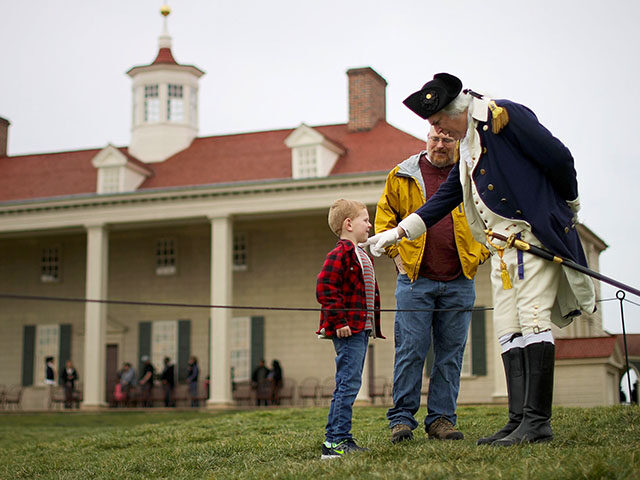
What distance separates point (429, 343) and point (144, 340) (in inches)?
977

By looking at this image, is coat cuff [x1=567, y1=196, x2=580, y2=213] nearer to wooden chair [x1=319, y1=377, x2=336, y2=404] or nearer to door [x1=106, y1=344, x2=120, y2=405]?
wooden chair [x1=319, y1=377, x2=336, y2=404]

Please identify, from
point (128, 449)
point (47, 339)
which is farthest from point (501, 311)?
point (47, 339)

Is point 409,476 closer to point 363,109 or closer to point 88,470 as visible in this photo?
point 88,470

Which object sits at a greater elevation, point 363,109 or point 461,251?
point 363,109

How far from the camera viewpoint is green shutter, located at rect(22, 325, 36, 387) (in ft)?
105

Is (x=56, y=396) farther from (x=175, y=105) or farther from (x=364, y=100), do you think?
(x=364, y=100)

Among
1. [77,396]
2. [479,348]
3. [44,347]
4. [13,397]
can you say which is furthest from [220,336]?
[13,397]

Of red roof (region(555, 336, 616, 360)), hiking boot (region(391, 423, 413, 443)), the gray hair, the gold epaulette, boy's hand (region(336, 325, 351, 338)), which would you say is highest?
the gray hair

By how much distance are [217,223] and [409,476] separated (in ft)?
74.6

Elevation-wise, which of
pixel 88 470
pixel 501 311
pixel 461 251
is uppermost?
pixel 461 251

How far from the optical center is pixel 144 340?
1214 inches

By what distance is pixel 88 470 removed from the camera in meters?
7.10

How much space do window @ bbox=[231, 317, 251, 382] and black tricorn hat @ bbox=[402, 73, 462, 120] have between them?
78.7 feet

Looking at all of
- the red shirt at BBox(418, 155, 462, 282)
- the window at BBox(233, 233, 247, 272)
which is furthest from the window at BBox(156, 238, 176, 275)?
the red shirt at BBox(418, 155, 462, 282)
